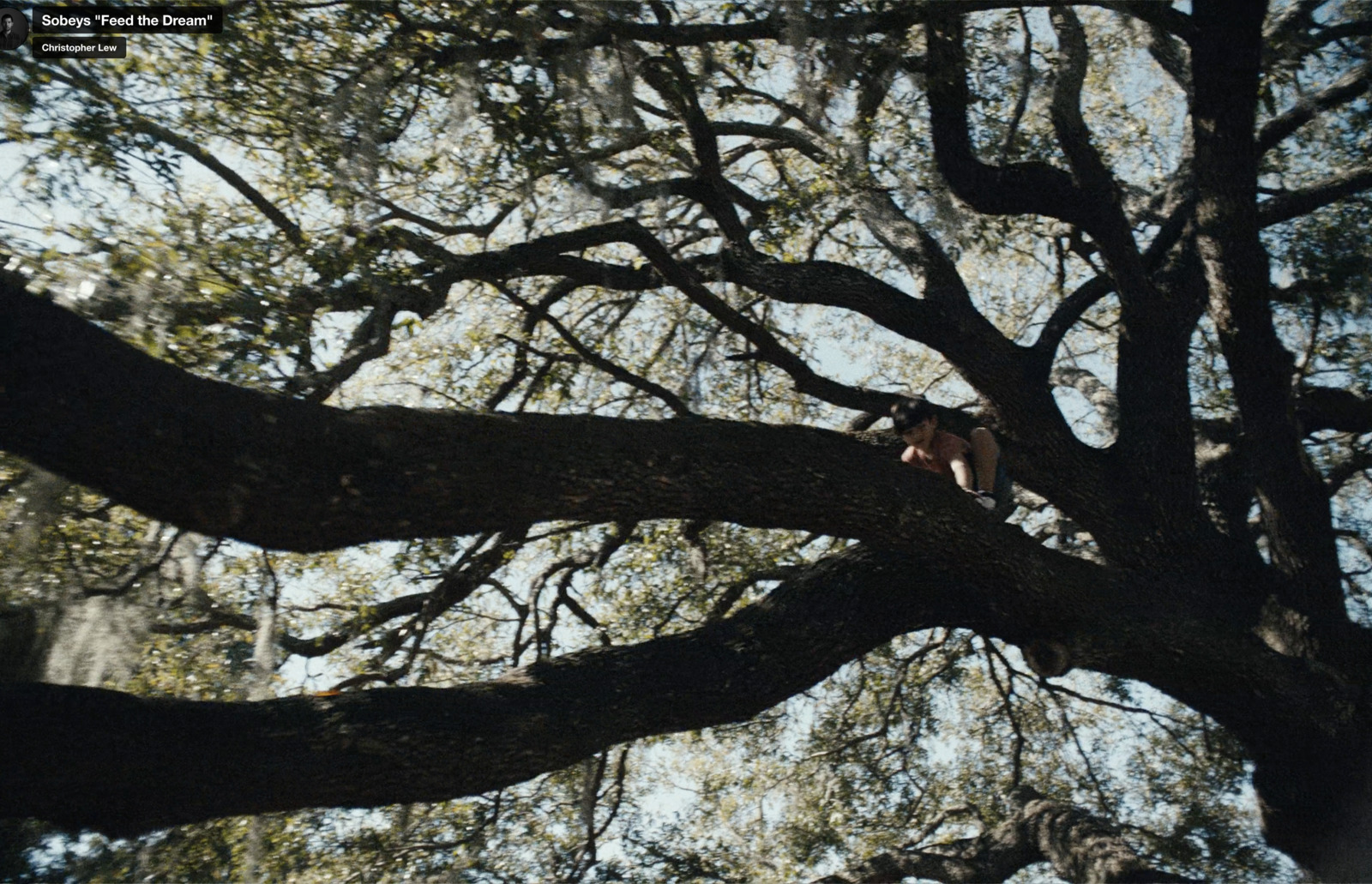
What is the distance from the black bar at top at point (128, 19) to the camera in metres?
5.32

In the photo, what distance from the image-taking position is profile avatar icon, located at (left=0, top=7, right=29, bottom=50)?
5.24m

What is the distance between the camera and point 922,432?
20.1ft

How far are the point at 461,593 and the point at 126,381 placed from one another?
375cm

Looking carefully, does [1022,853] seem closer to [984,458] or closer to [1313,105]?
[984,458]

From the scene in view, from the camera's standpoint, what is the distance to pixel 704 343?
8.47 m

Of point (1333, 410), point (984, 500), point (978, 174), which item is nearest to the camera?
point (984, 500)

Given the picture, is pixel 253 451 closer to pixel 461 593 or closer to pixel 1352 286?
pixel 461 593

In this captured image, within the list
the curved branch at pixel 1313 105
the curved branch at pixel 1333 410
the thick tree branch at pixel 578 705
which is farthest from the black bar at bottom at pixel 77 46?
Answer: the curved branch at pixel 1333 410

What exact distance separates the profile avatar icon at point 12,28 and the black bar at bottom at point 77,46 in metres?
0.04

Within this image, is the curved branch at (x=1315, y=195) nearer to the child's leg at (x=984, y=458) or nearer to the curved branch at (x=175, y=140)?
the child's leg at (x=984, y=458)

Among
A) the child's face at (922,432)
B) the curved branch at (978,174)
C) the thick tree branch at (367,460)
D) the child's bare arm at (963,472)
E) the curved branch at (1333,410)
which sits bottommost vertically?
the thick tree branch at (367,460)

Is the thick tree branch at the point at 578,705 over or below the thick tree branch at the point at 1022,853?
over

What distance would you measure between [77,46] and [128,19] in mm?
280

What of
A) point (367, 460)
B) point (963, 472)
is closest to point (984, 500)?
point (963, 472)
